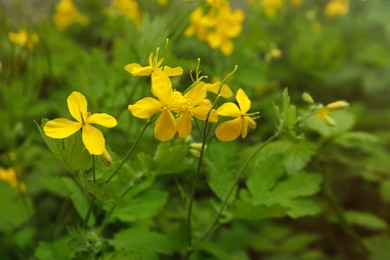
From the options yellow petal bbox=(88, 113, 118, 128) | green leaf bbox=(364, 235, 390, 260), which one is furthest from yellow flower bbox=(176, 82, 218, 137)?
green leaf bbox=(364, 235, 390, 260)

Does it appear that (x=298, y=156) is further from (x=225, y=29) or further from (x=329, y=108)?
(x=225, y=29)

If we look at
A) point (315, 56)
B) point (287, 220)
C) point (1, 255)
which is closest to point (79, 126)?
point (1, 255)

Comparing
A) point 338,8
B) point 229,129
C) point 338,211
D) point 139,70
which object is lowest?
point 338,211

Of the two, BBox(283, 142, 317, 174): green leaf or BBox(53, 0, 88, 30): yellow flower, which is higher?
BBox(53, 0, 88, 30): yellow flower

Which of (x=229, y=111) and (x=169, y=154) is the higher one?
(x=229, y=111)

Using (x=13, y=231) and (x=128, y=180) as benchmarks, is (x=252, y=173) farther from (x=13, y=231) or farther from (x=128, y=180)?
(x=13, y=231)

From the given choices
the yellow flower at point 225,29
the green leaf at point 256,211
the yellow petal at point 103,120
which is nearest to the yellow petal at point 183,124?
the yellow petal at point 103,120

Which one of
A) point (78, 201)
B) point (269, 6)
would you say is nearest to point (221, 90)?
point (78, 201)

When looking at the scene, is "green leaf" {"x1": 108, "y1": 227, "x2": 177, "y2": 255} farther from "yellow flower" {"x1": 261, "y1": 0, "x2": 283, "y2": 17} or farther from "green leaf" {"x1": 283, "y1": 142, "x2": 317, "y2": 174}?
"yellow flower" {"x1": 261, "y1": 0, "x2": 283, "y2": 17}
